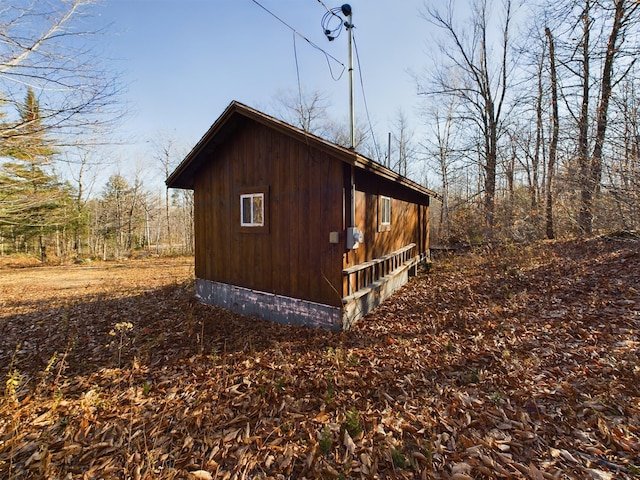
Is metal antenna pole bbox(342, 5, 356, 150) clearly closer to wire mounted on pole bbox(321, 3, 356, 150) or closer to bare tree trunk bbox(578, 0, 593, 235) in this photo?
wire mounted on pole bbox(321, 3, 356, 150)

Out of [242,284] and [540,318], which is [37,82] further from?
[540,318]

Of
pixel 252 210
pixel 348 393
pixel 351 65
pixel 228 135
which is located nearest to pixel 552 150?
pixel 351 65

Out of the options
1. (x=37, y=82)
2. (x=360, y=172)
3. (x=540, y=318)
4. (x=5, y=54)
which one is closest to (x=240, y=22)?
(x=360, y=172)

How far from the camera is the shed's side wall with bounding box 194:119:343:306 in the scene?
532 centimetres

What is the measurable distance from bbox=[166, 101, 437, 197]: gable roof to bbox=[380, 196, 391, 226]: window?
61cm

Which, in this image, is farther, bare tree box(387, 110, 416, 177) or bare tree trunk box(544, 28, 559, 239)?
bare tree box(387, 110, 416, 177)

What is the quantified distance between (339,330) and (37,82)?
879 centimetres

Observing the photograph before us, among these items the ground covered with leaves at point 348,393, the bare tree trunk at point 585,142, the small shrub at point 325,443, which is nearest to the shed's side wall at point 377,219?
the ground covered with leaves at point 348,393

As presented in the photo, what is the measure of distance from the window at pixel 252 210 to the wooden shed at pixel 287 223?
23 mm

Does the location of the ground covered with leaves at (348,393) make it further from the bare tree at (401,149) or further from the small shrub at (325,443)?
the bare tree at (401,149)

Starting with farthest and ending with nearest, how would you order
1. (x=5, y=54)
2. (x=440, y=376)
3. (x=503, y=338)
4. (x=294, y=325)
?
(x=5, y=54) → (x=294, y=325) → (x=503, y=338) → (x=440, y=376)

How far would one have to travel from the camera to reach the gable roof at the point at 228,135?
4.89m

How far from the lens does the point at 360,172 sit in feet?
19.5

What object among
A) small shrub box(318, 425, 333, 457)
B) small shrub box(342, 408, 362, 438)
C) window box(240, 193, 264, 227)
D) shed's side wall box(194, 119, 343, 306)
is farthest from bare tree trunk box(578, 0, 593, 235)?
small shrub box(318, 425, 333, 457)
